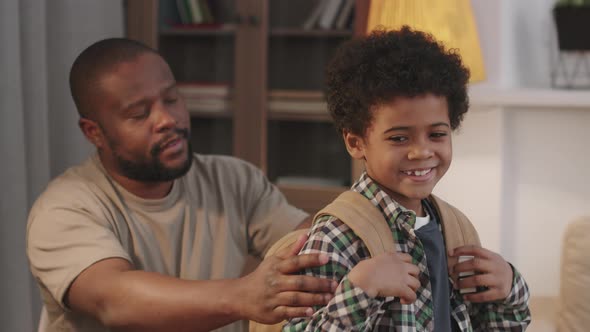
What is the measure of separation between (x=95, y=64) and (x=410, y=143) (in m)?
0.77

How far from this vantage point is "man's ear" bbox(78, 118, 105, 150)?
5.05 ft

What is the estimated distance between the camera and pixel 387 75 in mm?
1006

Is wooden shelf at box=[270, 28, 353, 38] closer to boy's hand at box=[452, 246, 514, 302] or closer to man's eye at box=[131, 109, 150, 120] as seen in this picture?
man's eye at box=[131, 109, 150, 120]

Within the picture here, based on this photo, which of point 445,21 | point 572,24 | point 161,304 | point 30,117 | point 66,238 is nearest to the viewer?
point 161,304

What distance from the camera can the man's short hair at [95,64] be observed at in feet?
4.93

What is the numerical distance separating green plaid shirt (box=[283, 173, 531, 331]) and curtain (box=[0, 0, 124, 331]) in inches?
55.5

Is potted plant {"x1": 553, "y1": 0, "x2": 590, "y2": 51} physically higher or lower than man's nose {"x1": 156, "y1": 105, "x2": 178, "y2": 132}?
higher

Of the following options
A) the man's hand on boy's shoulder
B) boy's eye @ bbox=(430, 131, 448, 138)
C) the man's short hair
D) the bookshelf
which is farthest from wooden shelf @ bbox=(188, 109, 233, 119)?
boy's eye @ bbox=(430, 131, 448, 138)

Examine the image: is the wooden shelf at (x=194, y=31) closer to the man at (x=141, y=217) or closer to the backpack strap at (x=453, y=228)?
the man at (x=141, y=217)

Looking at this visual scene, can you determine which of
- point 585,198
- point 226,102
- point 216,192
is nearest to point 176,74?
point 226,102

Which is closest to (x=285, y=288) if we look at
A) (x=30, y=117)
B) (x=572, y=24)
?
(x=572, y=24)

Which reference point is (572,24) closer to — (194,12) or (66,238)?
(66,238)

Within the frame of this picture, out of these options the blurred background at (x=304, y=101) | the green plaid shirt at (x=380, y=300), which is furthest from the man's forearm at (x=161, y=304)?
the blurred background at (x=304, y=101)

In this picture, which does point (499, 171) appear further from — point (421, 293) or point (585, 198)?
point (421, 293)
